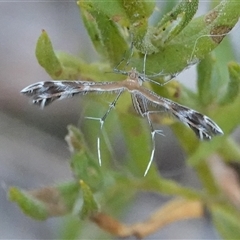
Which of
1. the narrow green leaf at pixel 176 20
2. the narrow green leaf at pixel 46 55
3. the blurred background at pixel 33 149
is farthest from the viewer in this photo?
the blurred background at pixel 33 149

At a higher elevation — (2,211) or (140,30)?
(140,30)

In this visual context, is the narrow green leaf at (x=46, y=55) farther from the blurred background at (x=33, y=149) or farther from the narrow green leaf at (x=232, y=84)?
the blurred background at (x=33, y=149)

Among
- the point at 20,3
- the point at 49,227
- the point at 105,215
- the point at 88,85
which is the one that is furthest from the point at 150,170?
the point at 20,3

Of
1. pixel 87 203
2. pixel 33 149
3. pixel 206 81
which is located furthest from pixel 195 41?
pixel 33 149

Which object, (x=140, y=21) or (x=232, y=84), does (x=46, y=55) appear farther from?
(x=232, y=84)

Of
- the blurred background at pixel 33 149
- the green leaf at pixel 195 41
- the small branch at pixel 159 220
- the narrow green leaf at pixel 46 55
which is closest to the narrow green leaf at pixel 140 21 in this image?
the green leaf at pixel 195 41

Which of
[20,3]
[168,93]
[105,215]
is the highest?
[20,3]

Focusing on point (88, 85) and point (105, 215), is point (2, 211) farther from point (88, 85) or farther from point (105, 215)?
point (88, 85)

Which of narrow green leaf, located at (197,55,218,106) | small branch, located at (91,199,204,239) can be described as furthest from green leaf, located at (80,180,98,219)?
narrow green leaf, located at (197,55,218,106)
